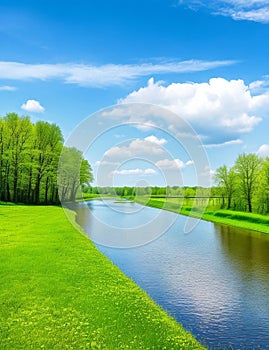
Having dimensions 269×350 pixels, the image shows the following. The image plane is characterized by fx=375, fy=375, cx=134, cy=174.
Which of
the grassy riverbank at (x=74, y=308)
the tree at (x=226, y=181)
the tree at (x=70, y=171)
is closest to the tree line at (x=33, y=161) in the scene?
the tree at (x=70, y=171)

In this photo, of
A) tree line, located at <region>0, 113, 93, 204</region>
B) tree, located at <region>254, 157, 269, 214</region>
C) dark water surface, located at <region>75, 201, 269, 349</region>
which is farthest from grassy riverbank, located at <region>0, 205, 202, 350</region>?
tree, located at <region>254, 157, 269, 214</region>

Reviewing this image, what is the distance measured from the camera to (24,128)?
70688 millimetres

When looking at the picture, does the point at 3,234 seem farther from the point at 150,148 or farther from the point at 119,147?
the point at 150,148

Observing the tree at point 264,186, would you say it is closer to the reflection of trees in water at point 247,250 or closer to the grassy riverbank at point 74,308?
the reflection of trees in water at point 247,250

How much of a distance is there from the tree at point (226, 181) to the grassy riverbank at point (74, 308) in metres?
60.7

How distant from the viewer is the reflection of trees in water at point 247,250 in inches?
995

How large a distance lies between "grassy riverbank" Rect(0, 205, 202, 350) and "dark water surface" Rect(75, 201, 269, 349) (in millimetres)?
1310

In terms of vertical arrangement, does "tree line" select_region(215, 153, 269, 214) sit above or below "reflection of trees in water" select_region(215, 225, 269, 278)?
above

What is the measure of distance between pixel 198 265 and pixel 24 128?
53.7m

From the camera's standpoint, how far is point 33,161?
72250mm

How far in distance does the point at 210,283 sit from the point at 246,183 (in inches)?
2237

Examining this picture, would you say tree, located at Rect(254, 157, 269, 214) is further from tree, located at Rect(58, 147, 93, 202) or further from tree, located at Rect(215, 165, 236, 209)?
tree, located at Rect(58, 147, 93, 202)

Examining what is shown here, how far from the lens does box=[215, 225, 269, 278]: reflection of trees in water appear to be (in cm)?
2528

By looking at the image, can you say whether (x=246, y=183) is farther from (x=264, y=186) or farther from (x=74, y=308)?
(x=74, y=308)
